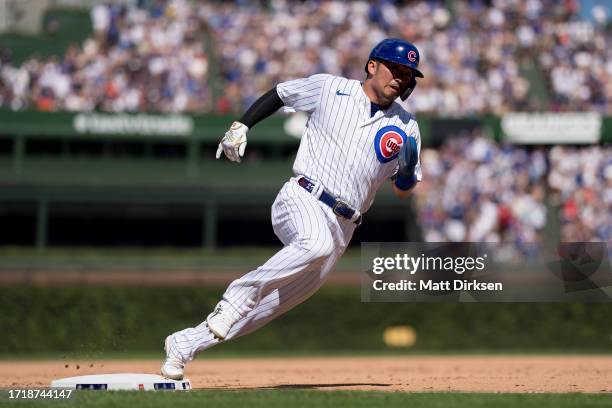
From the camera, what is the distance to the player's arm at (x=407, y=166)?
6.66m

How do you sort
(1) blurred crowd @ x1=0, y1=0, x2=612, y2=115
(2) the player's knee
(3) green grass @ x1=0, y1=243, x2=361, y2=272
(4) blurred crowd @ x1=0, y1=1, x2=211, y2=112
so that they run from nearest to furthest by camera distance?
(2) the player's knee < (3) green grass @ x1=0, y1=243, x2=361, y2=272 < (4) blurred crowd @ x1=0, y1=1, x2=211, y2=112 < (1) blurred crowd @ x1=0, y1=0, x2=612, y2=115

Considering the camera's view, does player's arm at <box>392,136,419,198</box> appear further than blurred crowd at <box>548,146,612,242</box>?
No

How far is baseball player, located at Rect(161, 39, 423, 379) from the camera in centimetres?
673

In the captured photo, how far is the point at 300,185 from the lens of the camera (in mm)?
6863

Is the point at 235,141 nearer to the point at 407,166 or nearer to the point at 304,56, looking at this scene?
the point at 407,166

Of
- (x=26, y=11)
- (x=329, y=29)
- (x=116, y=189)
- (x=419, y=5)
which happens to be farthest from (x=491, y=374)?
(x=26, y=11)

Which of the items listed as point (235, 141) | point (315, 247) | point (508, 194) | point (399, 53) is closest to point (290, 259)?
point (315, 247)

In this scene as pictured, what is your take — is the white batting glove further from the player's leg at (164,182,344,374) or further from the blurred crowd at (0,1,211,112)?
the blurred crowd at (0,1,211,112)

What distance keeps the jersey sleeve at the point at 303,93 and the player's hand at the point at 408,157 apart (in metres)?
0.70

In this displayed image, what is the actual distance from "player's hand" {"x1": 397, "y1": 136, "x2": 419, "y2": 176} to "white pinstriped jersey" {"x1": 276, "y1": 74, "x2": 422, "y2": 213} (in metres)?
0.13

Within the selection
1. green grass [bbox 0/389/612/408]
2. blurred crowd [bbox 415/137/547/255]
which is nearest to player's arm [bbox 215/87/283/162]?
green grass [bbox 0/389/612/408]

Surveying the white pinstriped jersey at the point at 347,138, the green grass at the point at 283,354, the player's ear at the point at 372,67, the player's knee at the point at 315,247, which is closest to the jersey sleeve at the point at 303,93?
the white pinstriped jersey at the point at 347,138

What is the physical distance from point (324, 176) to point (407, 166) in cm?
54

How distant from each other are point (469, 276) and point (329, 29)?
47.0 feet
